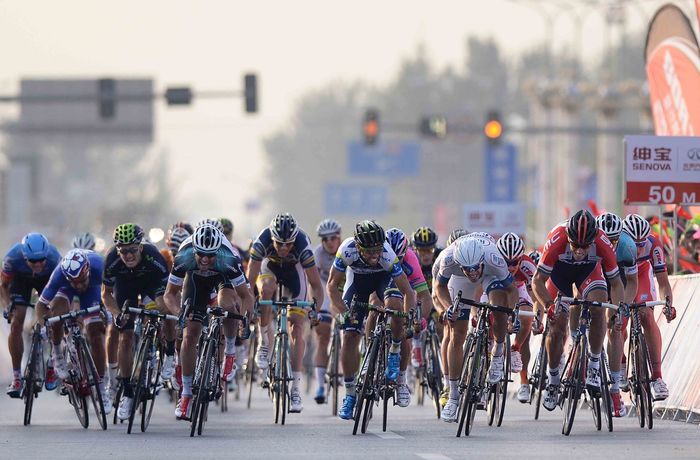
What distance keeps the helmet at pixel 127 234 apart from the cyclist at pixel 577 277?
3.44 m

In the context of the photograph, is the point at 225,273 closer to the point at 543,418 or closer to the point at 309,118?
the point at 543,418

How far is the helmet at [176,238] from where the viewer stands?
830 inches

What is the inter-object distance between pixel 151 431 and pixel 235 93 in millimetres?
22466

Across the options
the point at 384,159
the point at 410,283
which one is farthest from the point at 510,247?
the point at 384,159

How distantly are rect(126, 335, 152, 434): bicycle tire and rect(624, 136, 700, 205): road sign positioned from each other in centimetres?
753

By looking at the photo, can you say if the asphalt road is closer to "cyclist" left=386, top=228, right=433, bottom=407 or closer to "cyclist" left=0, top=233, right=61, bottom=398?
"cyclist" left=386, top=228, right=433, bottom=407

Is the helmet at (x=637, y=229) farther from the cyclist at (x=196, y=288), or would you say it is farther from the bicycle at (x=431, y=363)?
the cyclist at (x=196, y=288)

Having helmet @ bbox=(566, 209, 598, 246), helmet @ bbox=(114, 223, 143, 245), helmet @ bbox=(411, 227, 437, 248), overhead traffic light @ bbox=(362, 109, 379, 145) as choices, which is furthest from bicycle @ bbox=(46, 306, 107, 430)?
overhead traffic light @ bbox=(362, 109, 379, 145)

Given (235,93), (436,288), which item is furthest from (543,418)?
(235,93)

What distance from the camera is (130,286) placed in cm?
1839

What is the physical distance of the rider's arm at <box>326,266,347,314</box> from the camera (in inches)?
685

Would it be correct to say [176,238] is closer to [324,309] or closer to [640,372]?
[324,309]

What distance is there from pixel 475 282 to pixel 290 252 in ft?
8.03

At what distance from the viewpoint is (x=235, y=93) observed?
3953 centimetres
